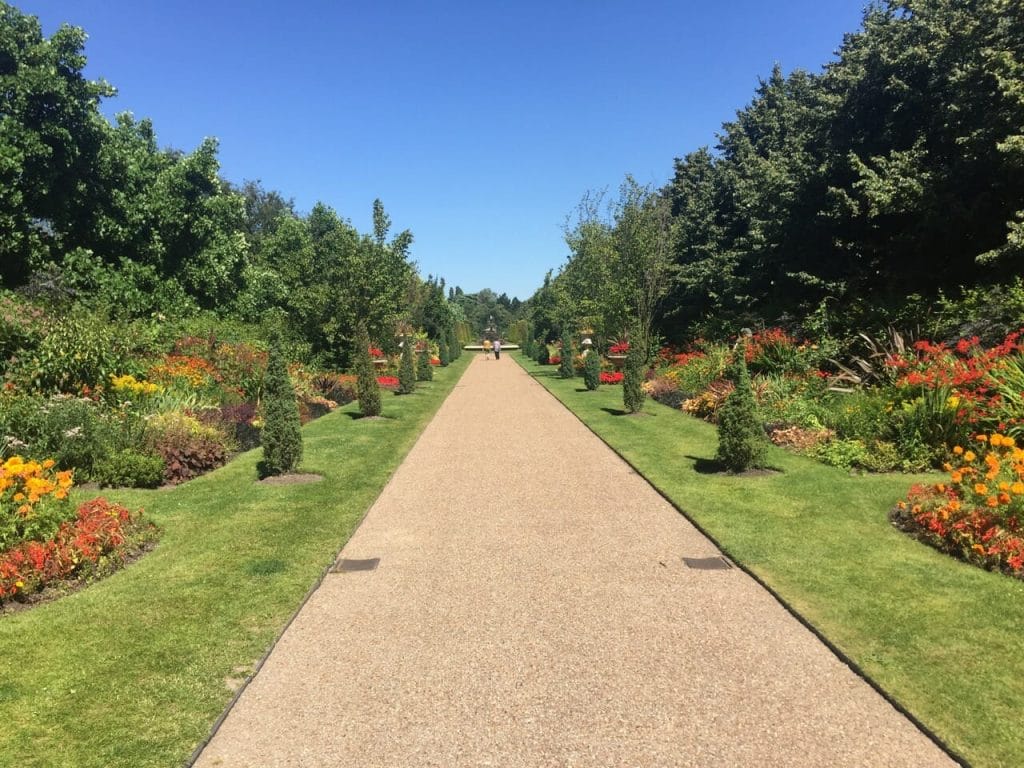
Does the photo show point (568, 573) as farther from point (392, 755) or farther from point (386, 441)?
point (386, 441)

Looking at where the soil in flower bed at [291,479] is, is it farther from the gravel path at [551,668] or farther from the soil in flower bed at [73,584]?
the soil in flower bed at [73,584]

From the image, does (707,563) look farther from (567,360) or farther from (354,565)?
(567,360)

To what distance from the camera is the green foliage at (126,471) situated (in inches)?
360

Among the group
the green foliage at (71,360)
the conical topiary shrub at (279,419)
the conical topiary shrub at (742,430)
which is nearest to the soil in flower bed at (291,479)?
the conical topiary shrub at (279,419)

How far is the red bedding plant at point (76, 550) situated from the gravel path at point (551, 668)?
2218 millimetres

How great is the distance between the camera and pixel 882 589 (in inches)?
215

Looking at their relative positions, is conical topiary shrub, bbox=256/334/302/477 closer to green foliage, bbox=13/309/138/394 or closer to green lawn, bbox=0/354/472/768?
green lawn, bbox=0/354/472/768

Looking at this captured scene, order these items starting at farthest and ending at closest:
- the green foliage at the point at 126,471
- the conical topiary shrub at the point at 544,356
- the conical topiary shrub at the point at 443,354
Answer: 1. the conical topiary shrub at the point at 443,354
2. the conical topiary shrub at the point at 544,356
3. the green foliage at the point at 126,471

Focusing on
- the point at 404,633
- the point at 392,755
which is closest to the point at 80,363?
the point at 404,633

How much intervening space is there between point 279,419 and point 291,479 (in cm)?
93

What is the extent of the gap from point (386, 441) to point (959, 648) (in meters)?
10.7

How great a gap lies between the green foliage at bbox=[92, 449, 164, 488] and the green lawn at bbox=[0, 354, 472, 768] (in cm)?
33

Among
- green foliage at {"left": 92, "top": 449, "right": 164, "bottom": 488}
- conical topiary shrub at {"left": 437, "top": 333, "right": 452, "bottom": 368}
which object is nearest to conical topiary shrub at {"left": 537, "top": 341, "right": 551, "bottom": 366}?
conical topiary shrub at {"left": 437, "top": 333, "right": 452, "bottom": 368}

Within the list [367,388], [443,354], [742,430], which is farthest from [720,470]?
→ [443,354]
